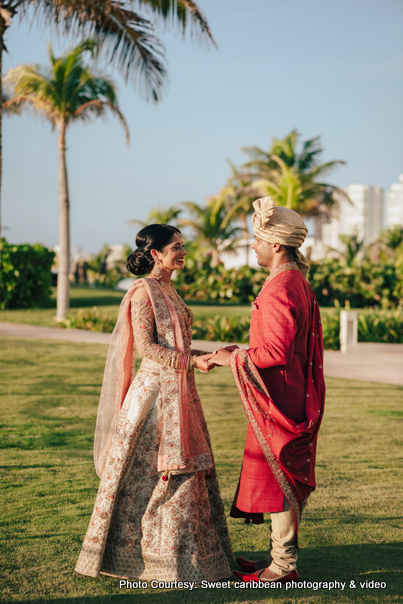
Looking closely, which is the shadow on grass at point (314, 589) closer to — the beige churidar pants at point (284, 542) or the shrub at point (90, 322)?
the beige churidar pants at point (284, 542)

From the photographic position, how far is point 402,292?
18.4 meters

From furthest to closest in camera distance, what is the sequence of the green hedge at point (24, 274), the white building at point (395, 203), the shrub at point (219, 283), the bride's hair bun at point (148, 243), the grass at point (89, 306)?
1. the white building at point (395, 203)
2. the shrub at point (219, 283)
3. the green hedge at point (24, 274)
4. the grass at point (89, 306)
5. the bride's hair bun at point (148, 243)

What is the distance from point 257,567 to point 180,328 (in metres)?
1.30

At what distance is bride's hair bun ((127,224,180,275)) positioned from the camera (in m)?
3.21

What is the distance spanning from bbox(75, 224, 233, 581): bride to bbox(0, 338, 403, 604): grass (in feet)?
0.50

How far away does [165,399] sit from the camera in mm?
3039

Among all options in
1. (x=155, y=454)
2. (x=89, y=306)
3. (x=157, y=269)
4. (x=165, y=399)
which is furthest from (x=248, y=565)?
(x=89, y=306)

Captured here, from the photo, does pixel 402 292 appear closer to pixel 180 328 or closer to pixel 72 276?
pixel 180 328

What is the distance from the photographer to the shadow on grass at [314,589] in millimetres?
2787

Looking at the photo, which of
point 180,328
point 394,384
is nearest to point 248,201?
point 394,384

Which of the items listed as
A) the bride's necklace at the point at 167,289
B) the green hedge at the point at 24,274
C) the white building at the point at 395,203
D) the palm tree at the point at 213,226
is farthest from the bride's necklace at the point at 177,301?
the white building at the point at 395,203

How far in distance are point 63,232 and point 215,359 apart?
1338 centimetres

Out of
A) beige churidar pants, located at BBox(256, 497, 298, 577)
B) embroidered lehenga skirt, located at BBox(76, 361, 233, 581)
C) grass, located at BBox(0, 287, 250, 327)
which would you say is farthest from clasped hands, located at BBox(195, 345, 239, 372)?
grass, located at BBox(0, 287, 250, 327)

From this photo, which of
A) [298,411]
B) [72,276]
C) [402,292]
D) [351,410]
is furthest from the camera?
[72,276]
